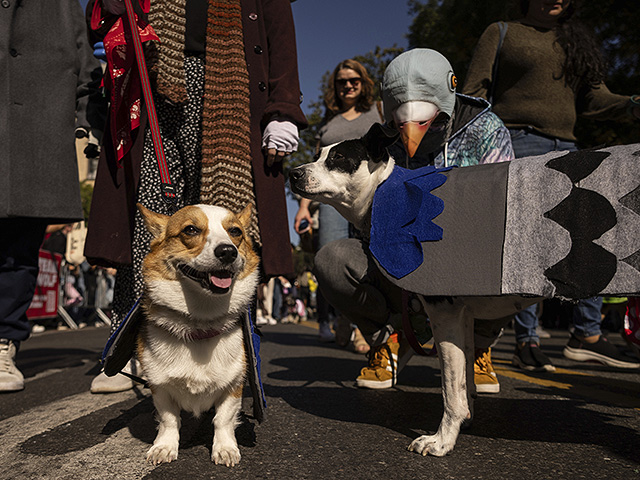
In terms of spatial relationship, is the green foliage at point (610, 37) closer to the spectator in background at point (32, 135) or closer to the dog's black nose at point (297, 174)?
the dog's black nose at point (297, 174)

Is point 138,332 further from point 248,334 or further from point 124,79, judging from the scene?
point 124,79

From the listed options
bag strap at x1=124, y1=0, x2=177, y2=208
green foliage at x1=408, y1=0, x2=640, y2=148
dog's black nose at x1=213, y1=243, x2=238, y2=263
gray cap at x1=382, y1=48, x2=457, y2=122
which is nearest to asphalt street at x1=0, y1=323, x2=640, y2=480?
dog's black nose at x1=213, y1=243, x2=238, y2=263

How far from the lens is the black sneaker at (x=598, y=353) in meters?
4.45

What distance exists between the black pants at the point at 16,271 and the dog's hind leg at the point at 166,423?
6.09 feet

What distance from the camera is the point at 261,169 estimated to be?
281cm

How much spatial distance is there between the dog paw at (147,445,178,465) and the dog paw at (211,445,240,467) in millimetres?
149

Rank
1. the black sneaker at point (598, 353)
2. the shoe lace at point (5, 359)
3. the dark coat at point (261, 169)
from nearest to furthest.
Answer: the dark coat at point (261, 169) → the shoe lace at point (5, 359) → the black sneaker at point (598, 353)

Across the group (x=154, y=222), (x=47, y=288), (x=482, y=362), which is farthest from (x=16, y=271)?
(x=47, y=288)

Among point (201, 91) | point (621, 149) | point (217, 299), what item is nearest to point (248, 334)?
point (217, 299)

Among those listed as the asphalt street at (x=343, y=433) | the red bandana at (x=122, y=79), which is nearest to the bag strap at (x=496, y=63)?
the asphalt street at (x=343, y=433)

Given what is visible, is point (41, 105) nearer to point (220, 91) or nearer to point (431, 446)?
point (220, 91)

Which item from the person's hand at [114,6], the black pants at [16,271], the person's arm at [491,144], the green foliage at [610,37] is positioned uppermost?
the green foliage at [610,37]

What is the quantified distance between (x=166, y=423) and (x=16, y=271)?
2.00m

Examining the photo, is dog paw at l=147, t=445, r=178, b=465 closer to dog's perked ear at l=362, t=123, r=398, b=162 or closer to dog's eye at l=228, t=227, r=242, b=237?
dog's eye at l=228, t=227, r=242, b=237
